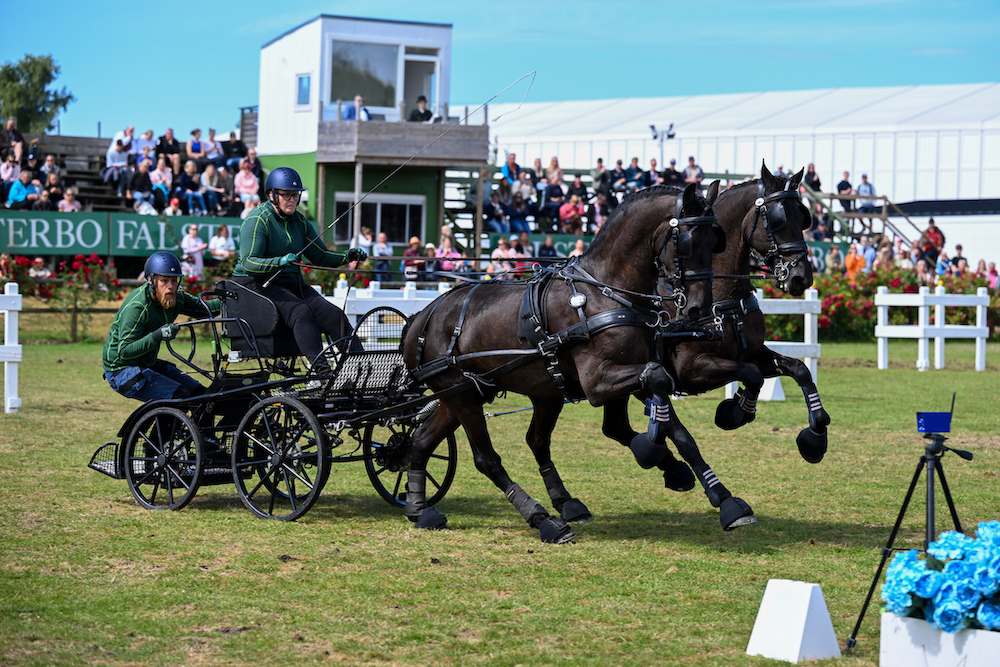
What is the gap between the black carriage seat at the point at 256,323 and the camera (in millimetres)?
7965

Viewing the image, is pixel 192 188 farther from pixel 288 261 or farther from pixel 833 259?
pixel 288 261

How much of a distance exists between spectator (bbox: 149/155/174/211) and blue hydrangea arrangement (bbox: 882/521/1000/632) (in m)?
22.5

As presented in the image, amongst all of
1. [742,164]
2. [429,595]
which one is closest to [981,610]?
[429,595]

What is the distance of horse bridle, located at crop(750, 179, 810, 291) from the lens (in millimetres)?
8133

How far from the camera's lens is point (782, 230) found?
324 inches

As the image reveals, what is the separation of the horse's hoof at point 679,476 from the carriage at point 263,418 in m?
1.61

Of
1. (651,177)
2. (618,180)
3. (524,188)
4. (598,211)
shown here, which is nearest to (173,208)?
(524,188)

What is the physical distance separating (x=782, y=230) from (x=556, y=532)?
9.09 ft

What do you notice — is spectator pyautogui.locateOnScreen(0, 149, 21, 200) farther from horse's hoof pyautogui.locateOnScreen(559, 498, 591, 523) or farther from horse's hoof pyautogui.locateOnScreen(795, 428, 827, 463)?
horse's hoof pyautogui.locateOnScreen(795, 428, 827, 463)

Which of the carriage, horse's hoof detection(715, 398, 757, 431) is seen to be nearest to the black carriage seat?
the carriage

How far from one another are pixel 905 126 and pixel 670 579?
38680 millimetres

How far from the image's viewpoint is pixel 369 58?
28.3 m

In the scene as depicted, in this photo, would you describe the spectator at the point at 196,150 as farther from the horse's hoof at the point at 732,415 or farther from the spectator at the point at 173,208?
the horse's hoof at the point at 732,415

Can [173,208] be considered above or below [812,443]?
above
